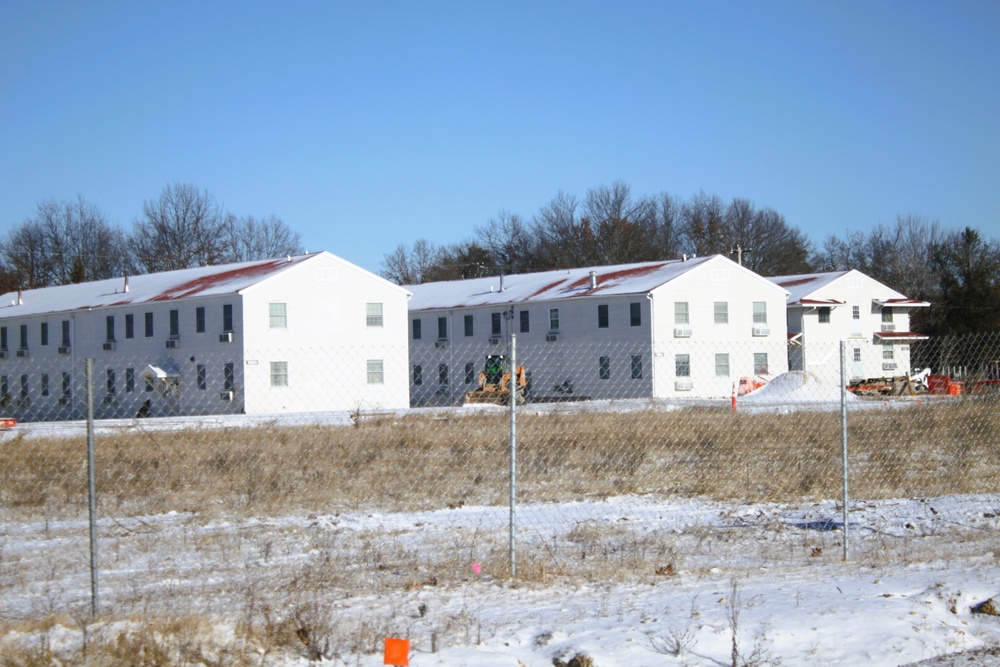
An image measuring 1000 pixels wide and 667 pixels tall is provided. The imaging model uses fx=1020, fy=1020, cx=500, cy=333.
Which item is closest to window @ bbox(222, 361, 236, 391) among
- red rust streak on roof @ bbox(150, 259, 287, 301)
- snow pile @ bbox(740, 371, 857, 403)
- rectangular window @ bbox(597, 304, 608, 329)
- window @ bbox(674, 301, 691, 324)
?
red rust streak on roof @ bbox(150, 259, 287, 301)

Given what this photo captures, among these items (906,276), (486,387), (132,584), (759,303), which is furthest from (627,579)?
(906,276)

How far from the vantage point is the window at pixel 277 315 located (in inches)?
1703

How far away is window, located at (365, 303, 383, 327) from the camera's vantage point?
46.5 m

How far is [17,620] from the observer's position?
7477 millimetres

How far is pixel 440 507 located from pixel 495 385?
32.1 m

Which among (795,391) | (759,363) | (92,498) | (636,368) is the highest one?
(759,363)

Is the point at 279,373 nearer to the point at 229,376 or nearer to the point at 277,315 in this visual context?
the point at 229,376

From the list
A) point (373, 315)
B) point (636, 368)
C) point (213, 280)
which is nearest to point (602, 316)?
point (636, 368)

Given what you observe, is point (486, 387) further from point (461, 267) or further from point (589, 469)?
point (461, 267)

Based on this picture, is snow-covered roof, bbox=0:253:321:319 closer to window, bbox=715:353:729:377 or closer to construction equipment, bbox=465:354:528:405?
construction equipment, bbox=465:354:528:405

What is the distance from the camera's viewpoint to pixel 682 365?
48.7 meters

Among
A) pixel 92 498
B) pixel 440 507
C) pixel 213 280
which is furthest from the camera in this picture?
pixel 213 280

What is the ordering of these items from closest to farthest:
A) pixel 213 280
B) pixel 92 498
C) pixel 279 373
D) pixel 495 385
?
1. pixel 92 498
2. pixel 279 373
3. pixel 495 385
4. pixel 213 280

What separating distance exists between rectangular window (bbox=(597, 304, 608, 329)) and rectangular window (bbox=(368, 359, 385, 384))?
37.3ft
